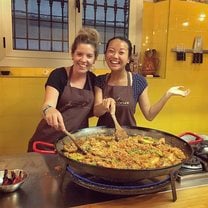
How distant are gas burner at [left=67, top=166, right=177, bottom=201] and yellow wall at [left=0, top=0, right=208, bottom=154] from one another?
1.41 m

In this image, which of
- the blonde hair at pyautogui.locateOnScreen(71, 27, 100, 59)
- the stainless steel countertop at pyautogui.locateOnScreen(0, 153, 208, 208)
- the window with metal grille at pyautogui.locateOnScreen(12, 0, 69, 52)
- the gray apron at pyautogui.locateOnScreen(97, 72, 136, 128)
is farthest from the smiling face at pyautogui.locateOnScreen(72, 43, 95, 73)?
the window with metal grille at pyautogui.locateOnScreen(12, 0, 69, 52)

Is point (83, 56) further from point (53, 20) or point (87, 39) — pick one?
point (53, 20)

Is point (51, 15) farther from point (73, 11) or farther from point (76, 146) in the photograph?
point (76, 146)

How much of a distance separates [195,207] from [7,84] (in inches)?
68.5

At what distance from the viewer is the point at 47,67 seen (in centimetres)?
255

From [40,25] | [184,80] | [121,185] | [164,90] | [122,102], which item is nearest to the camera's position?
[121,185]

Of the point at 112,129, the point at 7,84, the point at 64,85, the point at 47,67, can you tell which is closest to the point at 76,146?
the point at 112,129

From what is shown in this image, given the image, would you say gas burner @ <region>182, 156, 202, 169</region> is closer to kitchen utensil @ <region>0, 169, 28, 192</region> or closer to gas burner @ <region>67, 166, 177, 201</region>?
gas burner @ <region>67, 166, 177, 201</region>

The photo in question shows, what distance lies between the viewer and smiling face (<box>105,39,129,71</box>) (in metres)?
1.53

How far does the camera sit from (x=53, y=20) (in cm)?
256

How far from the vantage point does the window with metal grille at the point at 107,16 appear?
2.63m

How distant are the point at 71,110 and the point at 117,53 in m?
0.43

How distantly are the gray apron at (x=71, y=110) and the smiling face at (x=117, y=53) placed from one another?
23 cm

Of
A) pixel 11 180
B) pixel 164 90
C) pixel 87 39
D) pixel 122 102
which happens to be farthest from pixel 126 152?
pixel 164 90
